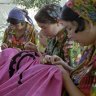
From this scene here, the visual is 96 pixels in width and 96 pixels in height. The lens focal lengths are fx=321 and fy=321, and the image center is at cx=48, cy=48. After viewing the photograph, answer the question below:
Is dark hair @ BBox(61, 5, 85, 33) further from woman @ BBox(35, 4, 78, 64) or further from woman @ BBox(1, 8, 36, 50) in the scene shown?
woman @ BBox(1, 8, 36, 50)

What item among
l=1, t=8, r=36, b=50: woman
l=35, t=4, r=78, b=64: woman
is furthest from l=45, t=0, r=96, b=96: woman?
l=1, t=8, r=36, b=50: woman

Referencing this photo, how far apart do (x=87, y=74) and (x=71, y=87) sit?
10 centimetres

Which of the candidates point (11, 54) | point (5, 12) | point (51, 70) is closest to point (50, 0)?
point (5, 12)

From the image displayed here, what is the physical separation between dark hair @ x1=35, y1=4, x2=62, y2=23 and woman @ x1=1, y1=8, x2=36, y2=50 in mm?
989

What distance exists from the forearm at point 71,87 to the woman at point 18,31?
6.00ft

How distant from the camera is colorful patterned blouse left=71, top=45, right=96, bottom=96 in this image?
1.28 metres

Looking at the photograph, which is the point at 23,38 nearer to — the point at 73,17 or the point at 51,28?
the point at 51,28

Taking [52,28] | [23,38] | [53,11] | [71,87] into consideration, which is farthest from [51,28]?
[23,38]

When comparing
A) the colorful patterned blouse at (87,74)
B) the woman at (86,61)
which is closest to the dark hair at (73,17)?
the woman at (86,61)

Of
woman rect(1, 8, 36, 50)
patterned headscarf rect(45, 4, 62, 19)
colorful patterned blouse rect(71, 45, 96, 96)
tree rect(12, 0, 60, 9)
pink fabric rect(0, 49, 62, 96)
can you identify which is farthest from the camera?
tree rect(12, 0, 60, 9)

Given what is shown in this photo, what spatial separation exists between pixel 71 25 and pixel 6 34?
6.87ft

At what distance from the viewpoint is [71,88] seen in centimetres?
134

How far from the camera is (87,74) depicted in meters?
1.30

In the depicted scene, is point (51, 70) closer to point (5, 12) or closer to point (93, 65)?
point (93, 65)
